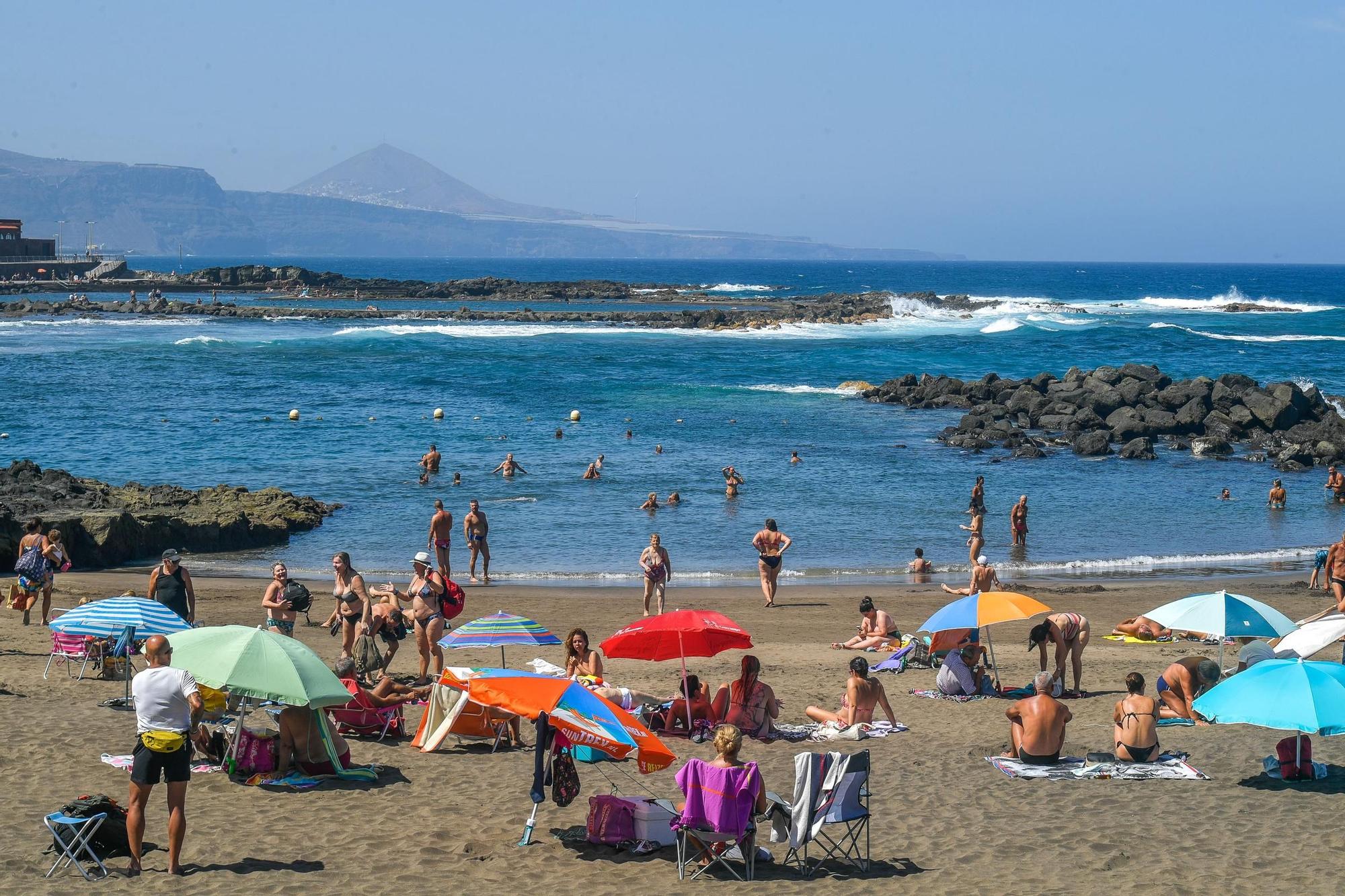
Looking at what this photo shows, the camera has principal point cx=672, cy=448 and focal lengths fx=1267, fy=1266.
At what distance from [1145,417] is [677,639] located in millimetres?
29016

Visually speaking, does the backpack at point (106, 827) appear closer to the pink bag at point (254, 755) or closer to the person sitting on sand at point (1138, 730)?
the pink bag at point (254, 755)

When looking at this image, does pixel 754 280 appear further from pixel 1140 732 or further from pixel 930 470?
pixel 1140 732

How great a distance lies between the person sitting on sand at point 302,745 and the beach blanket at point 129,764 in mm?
505

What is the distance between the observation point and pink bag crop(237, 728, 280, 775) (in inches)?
350

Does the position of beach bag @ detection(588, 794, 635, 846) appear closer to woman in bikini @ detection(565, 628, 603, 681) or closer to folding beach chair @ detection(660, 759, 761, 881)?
folding beach chair @ detection(660, 759, 761, 881)

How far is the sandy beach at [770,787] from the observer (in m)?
7.49

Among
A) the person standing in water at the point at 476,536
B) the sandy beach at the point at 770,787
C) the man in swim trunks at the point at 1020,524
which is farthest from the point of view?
the man in swim trunks at the point at 1020,524

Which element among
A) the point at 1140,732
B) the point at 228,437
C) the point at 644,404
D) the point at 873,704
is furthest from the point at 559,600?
the point at 644,404

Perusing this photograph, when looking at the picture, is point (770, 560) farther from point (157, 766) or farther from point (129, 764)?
point (157, 766)

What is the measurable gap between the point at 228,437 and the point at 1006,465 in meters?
20.0

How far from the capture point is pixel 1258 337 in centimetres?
7131

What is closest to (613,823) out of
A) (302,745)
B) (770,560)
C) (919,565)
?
(302,745)

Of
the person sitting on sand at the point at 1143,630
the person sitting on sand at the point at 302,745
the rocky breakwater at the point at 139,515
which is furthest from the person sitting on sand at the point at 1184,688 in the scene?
the rocky breakwater at the point at 139,515

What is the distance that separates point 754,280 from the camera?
539 feet
